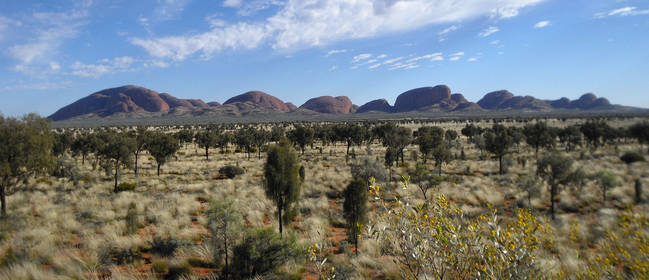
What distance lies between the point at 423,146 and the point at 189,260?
32.9m

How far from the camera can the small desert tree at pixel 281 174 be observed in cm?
1225

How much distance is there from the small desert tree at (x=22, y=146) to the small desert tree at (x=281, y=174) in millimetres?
13149

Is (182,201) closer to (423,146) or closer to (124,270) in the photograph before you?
(124,270)

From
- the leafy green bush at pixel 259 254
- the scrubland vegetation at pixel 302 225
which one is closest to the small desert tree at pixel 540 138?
the scrubland vegetation at pixel 302 225

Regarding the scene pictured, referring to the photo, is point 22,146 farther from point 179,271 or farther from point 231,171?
point 231,171

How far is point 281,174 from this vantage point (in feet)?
40.3

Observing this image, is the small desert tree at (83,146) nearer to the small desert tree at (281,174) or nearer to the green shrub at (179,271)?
the small desert tree at (281,174)

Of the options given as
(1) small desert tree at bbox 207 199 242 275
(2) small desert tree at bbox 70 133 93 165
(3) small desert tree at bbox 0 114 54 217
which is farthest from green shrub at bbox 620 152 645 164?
(2) small desert tree at bbox 70 133 93 165

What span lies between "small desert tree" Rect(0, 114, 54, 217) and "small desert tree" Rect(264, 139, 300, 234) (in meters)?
13.1

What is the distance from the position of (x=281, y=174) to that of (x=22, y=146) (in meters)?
14.1

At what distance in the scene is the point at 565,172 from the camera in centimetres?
1939

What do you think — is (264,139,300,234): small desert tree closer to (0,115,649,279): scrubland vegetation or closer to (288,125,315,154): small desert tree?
(0,115,649,279): scrubland vegetation

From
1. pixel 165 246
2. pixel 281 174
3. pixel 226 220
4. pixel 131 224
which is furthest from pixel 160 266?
pixel 131 224

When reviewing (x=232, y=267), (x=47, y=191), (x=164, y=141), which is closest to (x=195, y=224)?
Result: (x=232, y=267)
